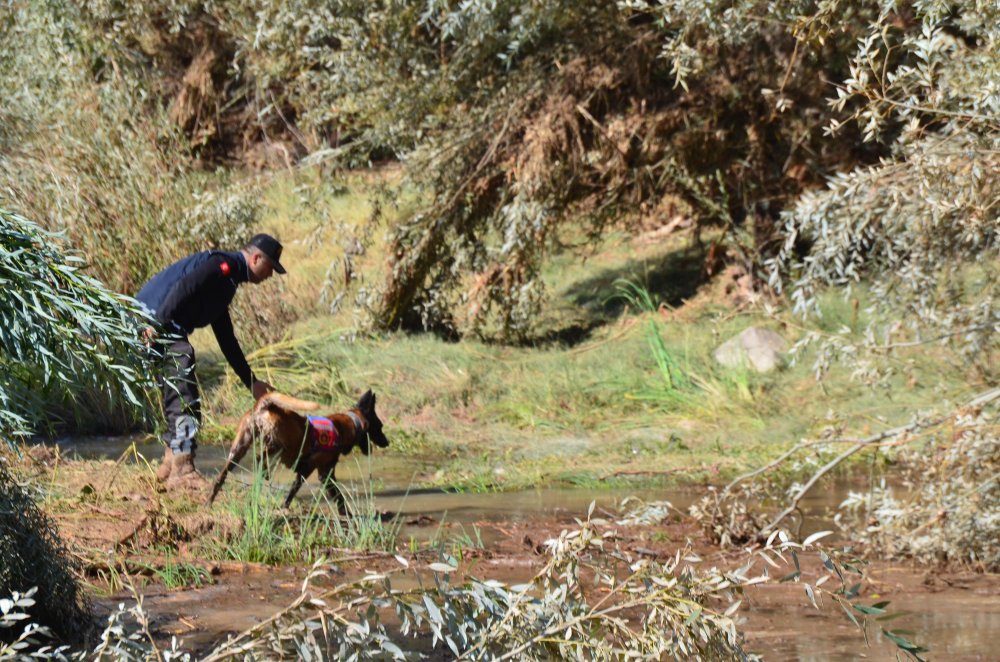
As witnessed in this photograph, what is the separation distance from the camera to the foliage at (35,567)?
15.1 ft

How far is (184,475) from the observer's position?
26.0ft

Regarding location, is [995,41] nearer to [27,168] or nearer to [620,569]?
[620,569]

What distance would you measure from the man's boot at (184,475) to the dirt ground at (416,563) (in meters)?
0.17

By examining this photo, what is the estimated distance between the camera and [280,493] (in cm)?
740

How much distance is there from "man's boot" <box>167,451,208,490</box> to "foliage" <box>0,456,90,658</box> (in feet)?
8.98

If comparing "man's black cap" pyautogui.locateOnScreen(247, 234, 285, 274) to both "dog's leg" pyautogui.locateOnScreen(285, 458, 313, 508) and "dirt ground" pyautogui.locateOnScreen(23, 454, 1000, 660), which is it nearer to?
"dog's leg" pyautogui.locateOnScreen(285, 458, 313, 508)

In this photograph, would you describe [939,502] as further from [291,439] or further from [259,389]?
[259,389]

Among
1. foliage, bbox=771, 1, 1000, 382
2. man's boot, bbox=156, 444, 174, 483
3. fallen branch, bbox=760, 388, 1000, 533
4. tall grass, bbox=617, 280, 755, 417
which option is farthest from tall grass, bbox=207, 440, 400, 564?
tall grass, bbox=617, 280, 755, 417

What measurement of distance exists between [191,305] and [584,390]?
490 cm

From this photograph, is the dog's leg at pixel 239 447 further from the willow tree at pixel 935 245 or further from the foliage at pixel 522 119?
the foliage at pixel 522 119

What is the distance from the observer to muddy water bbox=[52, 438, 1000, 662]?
5.64 m

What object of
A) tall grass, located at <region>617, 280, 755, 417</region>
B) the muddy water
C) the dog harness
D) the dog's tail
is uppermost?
the dog's tail

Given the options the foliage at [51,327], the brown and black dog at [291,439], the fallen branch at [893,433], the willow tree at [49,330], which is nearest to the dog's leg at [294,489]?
the brown and black dog at [291,439]

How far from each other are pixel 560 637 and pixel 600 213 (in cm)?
1006
